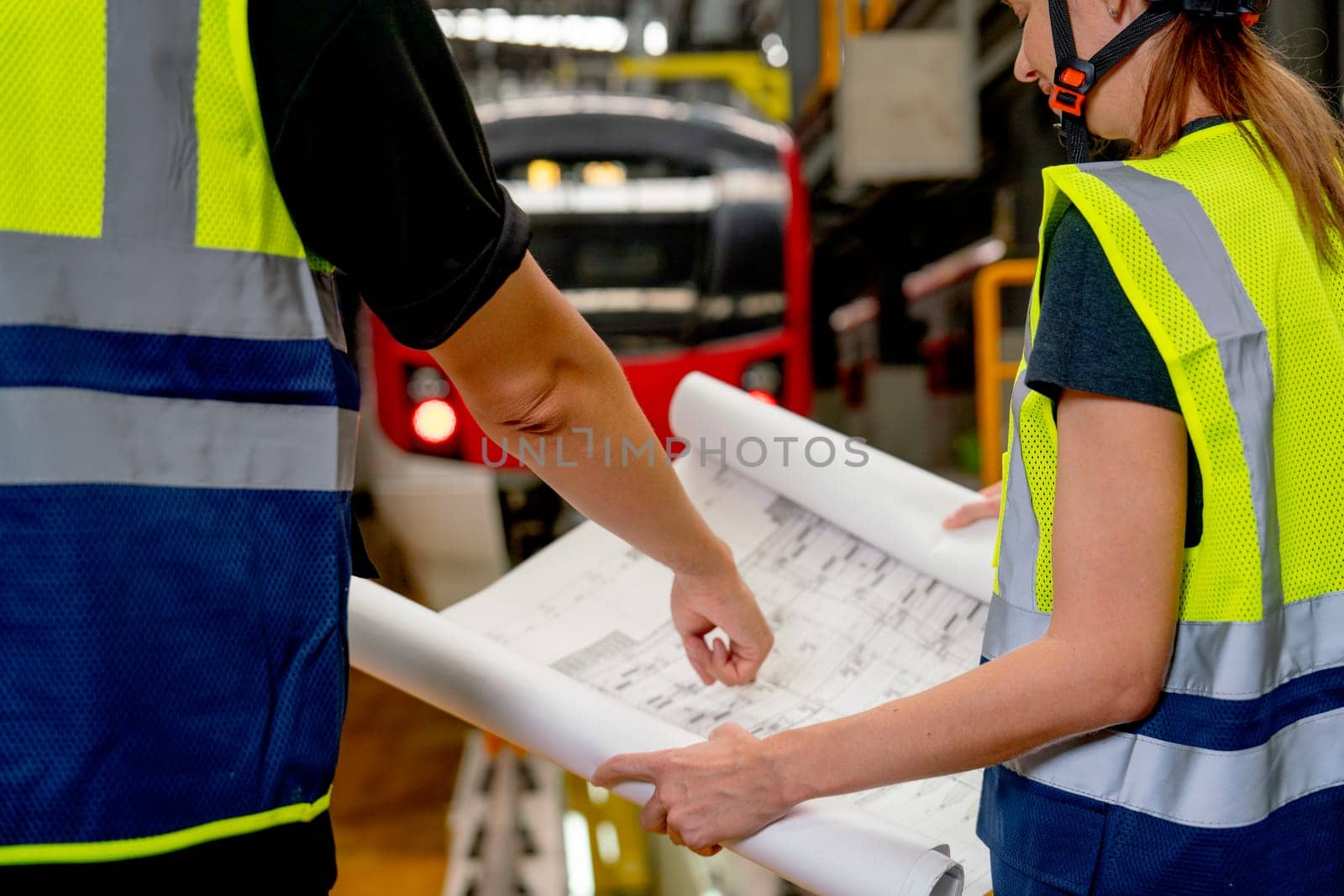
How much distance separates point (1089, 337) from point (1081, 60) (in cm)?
28

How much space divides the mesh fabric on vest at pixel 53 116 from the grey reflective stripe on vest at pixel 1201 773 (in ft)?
2.54

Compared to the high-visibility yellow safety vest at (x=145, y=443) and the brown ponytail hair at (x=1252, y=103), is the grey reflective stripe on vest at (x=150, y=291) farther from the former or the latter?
the brown ponytail hair at (x=1252, y=103)

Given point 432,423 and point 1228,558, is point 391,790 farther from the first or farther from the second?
point 1228,558

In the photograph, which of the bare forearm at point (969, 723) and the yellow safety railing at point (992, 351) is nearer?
the bare forearm at point (969, 723)

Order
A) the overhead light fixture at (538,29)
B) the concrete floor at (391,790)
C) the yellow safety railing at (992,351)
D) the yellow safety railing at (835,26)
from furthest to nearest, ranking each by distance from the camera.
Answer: the overhead light fixture at (538,29), the yellow safety railing at (835,26), the yellow safety railing at (992,351), the concrete floor at (391,790)

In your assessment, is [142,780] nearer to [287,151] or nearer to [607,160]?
[287,151]

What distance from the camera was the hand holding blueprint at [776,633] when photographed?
1127 millimetres

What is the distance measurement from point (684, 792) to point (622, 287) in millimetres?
3539

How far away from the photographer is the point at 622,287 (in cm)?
446

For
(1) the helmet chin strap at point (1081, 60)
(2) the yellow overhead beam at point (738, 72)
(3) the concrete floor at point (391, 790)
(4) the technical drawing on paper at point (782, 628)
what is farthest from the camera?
(2) the yellow overhead beam at point (738, 72)

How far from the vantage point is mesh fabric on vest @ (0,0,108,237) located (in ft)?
2.07

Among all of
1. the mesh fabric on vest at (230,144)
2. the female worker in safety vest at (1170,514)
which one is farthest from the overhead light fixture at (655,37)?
the mesh fabric on vest at (230,144)

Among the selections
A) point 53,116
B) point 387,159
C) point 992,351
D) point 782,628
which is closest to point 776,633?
point 782,628

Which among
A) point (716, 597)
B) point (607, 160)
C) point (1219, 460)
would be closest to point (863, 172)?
point (607, 160)
